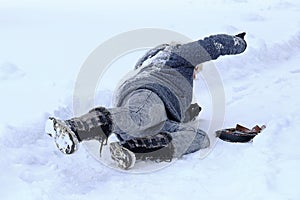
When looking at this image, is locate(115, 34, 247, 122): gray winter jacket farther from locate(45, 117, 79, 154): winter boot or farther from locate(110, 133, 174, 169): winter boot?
locate(45, 117, 79, 154): winter boot

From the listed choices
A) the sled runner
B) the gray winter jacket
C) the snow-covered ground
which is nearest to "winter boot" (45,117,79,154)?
the snow-covered ground

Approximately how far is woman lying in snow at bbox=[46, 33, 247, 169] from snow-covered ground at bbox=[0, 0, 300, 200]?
125 millimetres

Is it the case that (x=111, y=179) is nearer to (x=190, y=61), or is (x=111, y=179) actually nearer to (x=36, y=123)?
(x=36, y=123)

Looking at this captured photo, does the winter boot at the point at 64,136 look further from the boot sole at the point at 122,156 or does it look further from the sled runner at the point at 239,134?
the sled runner at the point at 239,134

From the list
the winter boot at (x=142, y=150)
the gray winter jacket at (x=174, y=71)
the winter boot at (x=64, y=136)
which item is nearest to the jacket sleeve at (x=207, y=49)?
the gray winter jacket at (x=174, y=71)

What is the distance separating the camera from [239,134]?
309 centimetres

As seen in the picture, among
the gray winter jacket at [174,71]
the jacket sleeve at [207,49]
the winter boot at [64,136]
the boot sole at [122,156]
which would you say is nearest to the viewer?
the winter boot at [64,136]

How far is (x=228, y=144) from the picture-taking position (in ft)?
9.95

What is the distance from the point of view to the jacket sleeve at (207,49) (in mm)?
3277

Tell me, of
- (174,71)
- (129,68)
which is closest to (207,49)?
(174,71)

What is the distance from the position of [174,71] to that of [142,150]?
0.80 m

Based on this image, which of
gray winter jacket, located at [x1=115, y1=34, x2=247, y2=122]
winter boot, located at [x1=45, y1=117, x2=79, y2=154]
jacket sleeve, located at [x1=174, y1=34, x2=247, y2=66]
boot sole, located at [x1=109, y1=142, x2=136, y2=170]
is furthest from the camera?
jacket sleeve, located at [x1=174, y1=34, x2=247, y2=66]

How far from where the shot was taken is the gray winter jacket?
3023 millimetres

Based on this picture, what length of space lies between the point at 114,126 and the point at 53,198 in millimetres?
530
